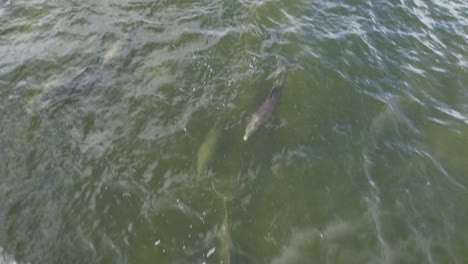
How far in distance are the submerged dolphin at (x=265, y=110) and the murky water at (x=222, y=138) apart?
15 centimetres

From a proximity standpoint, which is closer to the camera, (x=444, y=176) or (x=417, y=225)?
(x=417, y=225)

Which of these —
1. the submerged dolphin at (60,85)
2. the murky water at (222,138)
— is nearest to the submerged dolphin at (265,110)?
the murky water at (222,138)

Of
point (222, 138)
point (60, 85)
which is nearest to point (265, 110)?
point (222, 138)

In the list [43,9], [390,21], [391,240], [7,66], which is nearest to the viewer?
[391,240]

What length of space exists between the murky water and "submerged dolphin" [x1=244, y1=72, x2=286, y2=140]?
153 mm

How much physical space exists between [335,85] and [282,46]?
194 centimetres

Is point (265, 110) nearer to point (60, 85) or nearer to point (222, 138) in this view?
point (222, 138)

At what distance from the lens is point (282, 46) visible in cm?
991

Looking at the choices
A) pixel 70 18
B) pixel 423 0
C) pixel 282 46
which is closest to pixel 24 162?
pixel 70 18

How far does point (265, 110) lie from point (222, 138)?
1.26 m

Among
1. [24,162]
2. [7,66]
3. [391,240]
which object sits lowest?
[391,240]

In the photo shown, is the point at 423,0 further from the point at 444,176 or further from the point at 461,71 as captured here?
the point at 444,176

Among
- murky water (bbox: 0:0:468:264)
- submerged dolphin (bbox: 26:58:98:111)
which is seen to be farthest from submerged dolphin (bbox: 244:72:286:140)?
submerged dolphin (bbox: 26:58:98:111)

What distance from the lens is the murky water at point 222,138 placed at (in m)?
6.12
